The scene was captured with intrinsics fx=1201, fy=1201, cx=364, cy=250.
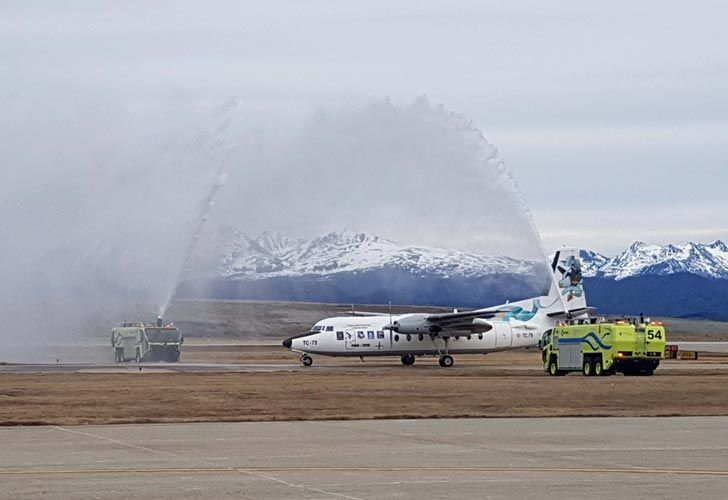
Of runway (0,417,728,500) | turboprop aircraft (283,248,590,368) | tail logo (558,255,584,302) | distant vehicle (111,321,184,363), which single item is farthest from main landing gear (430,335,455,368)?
runway (0,417,728,500)

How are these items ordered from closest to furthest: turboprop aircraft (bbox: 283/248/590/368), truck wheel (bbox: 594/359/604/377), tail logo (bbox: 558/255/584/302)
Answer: truck wheel (bbox: 594/359/604/377)
turboprop aircraft (bbox: 283/248/590/368)
tail logo (bbox: 558/255/584/302)

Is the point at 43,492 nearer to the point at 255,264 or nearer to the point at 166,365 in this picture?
the point at 166,365

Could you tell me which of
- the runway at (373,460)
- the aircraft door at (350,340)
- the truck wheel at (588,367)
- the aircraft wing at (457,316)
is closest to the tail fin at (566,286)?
the aircraft wing at (457,316)

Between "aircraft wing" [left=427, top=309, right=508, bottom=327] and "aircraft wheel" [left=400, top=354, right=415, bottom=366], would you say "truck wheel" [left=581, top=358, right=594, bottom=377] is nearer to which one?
"aircraft wing" [left=427, top=309, right=508, bottom=327]

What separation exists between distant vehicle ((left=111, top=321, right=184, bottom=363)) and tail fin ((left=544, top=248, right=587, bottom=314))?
21.9 metres

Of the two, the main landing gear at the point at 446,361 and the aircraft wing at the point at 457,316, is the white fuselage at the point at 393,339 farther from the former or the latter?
→ the main landing gear at the point at 446,361

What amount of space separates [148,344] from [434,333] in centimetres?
1676

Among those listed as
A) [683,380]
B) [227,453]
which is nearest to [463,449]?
[227,453]

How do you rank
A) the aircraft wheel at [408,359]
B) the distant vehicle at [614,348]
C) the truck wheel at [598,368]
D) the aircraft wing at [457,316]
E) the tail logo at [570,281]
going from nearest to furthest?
the distant vehicle at [614,348] → the truck wheel at [598,368] → the aircraft wing at [457,316] → the aircraft wheel at [408,359] → the tail logo at [570,281]

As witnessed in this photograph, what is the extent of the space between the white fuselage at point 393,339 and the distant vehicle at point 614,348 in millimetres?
13009

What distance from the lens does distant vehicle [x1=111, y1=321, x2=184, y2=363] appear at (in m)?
70.1

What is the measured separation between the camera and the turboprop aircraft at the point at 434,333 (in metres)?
66.9

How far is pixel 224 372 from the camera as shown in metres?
55.9

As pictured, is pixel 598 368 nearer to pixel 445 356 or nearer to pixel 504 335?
pixel 504 335
